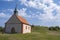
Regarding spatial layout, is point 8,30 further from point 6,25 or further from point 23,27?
point 23,27

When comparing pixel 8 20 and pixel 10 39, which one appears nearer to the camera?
pixel 10 39

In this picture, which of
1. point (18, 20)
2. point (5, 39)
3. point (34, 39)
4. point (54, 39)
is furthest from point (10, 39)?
point (18, 20)

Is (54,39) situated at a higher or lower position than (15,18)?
lower

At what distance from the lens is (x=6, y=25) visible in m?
52.8

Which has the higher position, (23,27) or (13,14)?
(13,14)

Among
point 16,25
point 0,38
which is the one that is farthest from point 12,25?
point 0,38

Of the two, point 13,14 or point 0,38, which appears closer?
point 0,38

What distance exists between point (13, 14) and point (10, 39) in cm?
1923

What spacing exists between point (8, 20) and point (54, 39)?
2184 cm

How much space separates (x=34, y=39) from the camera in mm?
34344

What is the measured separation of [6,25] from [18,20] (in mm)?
4966

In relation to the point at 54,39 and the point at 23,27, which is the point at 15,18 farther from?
the point at 54,39

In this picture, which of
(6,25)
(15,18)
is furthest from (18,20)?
(6,25)

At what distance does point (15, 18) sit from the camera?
51156 mm
